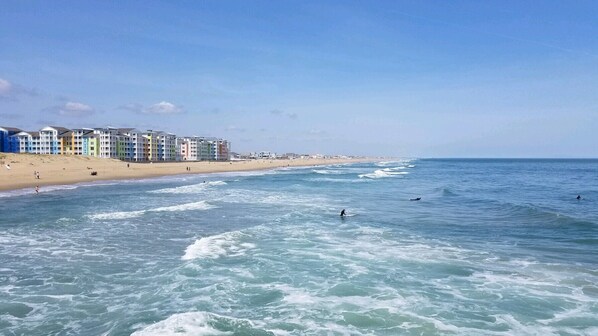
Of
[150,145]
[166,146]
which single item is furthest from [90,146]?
[166,146]

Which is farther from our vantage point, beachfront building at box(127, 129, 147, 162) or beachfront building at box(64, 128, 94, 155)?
beachfront building at box(127, 129, 147, 162)

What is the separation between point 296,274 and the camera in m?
13.2

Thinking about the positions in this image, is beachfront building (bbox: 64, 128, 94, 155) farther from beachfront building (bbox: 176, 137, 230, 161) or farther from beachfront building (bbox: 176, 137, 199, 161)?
beachfront building (bbox: 176, 137, 199, 161)

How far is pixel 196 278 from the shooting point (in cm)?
1277

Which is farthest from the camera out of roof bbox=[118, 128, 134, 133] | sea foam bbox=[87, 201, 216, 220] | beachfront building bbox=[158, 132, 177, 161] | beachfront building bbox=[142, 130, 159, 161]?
beachfront building bbox=[158, 132, 177, 161]

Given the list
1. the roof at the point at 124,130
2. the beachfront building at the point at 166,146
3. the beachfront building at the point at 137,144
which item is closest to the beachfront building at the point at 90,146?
the roof at the point at 124,130

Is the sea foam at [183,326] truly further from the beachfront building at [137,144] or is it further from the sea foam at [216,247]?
the beachfront building at [137,144]

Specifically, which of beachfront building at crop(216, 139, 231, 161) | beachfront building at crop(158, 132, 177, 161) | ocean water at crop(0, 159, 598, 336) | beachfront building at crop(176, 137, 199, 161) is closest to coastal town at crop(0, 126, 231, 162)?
beachfront building at crop(158, 132, 177, 161)

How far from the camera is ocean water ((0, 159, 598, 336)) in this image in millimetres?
9398

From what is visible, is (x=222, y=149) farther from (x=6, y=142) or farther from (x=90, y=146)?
(x=6, y=142)

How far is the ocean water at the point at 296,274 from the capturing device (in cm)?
940

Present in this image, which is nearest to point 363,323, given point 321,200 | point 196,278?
point 196,278

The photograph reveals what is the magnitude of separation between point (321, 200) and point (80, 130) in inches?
3968

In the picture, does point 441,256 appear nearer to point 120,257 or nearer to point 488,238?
point 488,238
